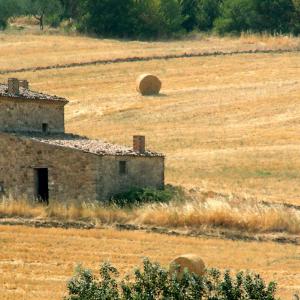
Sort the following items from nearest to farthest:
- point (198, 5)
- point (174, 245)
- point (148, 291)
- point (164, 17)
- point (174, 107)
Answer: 1. point (148, 291)
2. point (174, 245)
3. point (174, 107)
4. point (164, 17)
5. point (198, 5)

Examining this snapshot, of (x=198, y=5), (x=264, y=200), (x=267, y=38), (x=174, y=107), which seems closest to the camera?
(x=264, y=200)

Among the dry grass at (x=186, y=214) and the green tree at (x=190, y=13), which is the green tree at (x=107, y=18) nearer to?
the green tree at (x=190, y=13)

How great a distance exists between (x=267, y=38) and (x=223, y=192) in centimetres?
4775

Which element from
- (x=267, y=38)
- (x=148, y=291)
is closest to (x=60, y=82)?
(x=267, y=38)

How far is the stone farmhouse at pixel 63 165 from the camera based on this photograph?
151 ft

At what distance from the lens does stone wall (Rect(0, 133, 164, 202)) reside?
1805 inches

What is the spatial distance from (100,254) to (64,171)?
35.0 ft

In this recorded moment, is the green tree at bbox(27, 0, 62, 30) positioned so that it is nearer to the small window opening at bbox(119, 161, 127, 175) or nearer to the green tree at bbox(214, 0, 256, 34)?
the green tree at bbox(214, 0, 256, 34)

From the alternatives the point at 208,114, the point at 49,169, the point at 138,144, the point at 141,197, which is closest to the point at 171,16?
the point at 208,114

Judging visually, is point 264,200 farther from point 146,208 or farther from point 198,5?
point 198,5

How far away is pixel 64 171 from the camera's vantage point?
46.2m

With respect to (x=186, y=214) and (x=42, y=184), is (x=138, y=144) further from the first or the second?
(x=186, y=214)

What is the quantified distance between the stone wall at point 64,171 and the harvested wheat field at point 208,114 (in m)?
4.18

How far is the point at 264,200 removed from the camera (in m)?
46.5
